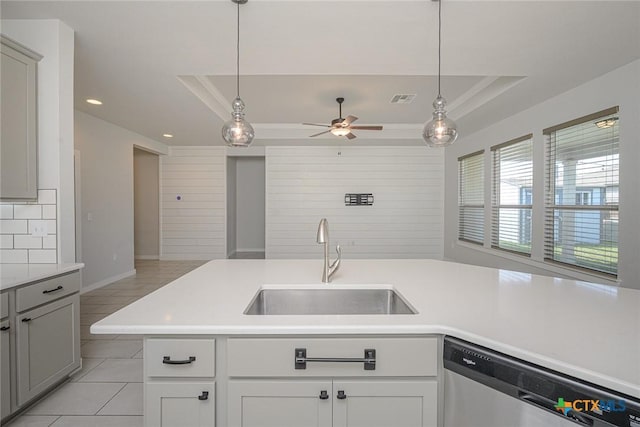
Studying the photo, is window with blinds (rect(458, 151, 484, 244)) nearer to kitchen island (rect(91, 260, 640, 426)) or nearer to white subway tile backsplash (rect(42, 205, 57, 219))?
kitchen island (rect(91, 260, 640, 426))

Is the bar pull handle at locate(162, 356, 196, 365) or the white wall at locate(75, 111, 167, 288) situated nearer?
the bar pull handle at locate(162, 356, 196, 365)

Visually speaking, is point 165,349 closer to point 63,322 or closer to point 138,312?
point 138,312

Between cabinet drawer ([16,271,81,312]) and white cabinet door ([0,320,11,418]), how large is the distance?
124mm

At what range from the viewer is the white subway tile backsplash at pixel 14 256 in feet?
7.21

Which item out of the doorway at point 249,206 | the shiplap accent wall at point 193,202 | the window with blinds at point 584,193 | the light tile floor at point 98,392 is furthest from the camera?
the doorway at point 249,206

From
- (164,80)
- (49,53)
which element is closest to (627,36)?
(164,80)

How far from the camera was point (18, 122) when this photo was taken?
206cm

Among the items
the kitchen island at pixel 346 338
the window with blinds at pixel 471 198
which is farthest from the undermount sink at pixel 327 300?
the window with blinds at pixel 471 198

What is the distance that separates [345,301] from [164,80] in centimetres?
313

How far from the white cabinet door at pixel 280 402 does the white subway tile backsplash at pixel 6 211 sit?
2.38 meters

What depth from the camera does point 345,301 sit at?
165 centimetres

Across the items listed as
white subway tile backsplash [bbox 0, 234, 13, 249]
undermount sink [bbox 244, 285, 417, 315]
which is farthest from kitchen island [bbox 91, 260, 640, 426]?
white subway tile backsplash [bbox 0, 234, 13, 249]

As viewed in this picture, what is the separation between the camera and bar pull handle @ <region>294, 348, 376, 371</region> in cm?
105

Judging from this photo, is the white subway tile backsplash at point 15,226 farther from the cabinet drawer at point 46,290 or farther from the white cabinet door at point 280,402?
the white cabinet door at point 280,402
